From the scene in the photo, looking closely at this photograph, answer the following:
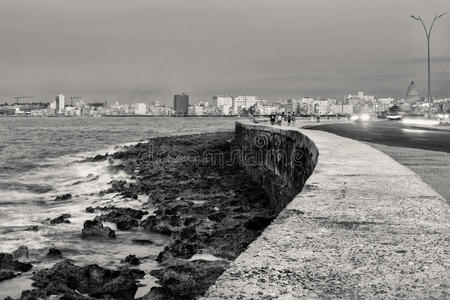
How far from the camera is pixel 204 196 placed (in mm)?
16172

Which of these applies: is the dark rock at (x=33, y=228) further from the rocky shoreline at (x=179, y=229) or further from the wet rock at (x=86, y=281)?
the wet rock at (x=86, y=281)

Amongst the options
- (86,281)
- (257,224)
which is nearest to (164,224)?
(257,224)

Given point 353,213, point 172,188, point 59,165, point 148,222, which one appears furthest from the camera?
point 59,165

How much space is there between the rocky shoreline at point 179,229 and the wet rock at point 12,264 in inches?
1.1

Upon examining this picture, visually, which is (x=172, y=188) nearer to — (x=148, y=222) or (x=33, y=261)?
(x=148, y=222)

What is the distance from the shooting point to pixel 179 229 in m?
11.1

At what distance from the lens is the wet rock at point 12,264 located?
26.9 ft

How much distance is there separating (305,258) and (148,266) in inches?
249

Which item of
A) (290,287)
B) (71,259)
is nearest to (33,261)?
(71,259)

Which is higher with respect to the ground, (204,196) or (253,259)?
(253,259)

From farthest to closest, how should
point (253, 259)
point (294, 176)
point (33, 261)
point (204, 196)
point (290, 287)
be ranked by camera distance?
point (204, 196) < point (294, 176) < point (33, 261) < point (253, 259) < point (290, 287)

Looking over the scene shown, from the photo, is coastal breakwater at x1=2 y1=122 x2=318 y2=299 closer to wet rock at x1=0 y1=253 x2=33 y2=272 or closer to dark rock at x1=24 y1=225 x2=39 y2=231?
wet rock at x1=0 y1=253 x2=33 y2=272

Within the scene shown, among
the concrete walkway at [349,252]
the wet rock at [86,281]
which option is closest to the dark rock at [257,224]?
the wet rock at [86,281]

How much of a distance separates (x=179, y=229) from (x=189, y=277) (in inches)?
163
